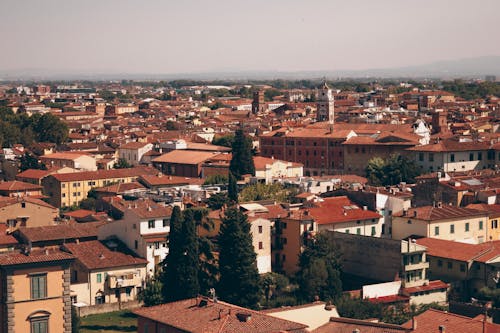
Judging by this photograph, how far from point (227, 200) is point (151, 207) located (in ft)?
16.1

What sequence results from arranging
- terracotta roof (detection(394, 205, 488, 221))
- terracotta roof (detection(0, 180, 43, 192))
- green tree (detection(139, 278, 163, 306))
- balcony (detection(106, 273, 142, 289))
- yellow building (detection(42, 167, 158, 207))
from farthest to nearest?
yellow building (detection(42, 167, 158, 207)) < terracotta roof (detection(0, 180, 43, 192)) < terracotta roof (detection(394, 205, 488, 221)) < balcony (detection(106, 273, 142, 289)) < green tree (detection(139, 278, 163, 306))

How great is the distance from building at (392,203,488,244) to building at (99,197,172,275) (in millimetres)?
8078

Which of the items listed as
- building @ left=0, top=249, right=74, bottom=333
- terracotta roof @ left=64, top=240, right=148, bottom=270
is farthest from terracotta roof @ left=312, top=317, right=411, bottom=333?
terracotta roof @ left=64, top=240, right=148, bottom=270

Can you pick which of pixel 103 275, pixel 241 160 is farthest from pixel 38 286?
pixel 241 160

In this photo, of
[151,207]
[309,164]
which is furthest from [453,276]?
[309,164]

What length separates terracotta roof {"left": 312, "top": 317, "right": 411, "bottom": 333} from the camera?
773 inches

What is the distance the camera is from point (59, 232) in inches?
1394

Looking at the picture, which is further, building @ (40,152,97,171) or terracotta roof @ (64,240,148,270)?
building @ (40,152,97,171)

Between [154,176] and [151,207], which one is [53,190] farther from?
[151,207]

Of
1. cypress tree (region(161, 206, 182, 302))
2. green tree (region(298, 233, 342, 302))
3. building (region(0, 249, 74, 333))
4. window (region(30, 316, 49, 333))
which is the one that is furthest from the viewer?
green tree (region(298, 233, 342, 302))

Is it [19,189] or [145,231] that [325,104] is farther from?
[145,231]

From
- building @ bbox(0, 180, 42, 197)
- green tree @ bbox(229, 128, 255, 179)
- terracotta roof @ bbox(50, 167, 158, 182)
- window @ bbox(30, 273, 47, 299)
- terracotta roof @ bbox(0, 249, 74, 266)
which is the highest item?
terracotta roof @ bbox(0, 249, 74, 266)

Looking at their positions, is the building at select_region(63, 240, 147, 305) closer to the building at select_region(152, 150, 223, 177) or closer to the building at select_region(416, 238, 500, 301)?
the building at select_region(416, 238, 500, 301)

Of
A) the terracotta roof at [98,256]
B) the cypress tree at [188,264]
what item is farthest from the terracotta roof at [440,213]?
the terracotta roof at [98,256]
